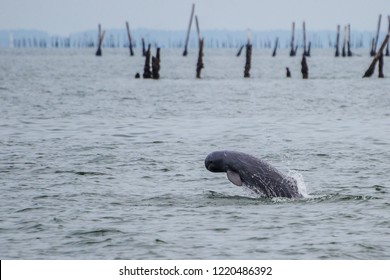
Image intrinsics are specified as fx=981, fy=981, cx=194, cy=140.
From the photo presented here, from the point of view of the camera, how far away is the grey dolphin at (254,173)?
17.4m

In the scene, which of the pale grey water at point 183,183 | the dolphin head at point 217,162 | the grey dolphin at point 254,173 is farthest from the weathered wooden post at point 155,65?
the grey dolphin at point 254,173

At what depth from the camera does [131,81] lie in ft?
228

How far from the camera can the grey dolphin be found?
17.4 meters

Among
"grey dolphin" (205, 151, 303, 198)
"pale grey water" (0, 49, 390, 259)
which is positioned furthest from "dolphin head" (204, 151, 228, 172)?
"pale grey water" (0, 49, 390, 259)

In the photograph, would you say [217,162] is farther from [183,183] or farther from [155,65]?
[155,65]

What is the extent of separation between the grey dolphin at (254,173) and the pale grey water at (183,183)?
256 millimetres

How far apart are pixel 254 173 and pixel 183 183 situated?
3.62 m

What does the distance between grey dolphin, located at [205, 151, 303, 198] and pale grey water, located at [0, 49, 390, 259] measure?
256 millimetres

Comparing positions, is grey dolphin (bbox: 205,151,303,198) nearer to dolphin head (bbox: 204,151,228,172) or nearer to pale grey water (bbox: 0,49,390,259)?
dolphin head (bbox: 204,151,228,172)

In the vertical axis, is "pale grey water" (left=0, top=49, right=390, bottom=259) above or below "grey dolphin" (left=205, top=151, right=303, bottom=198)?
below

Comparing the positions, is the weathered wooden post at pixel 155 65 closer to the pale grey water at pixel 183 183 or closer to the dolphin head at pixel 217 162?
the pale grey water at pixel 183 183

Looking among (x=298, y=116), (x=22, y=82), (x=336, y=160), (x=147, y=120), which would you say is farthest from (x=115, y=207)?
(x=22, y=82)

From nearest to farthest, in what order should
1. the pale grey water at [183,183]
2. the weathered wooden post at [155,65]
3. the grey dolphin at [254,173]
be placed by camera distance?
the pale grey water at [183,183] < the grey dolphin at [254,173] < the weathered wooden post at [155,65]
